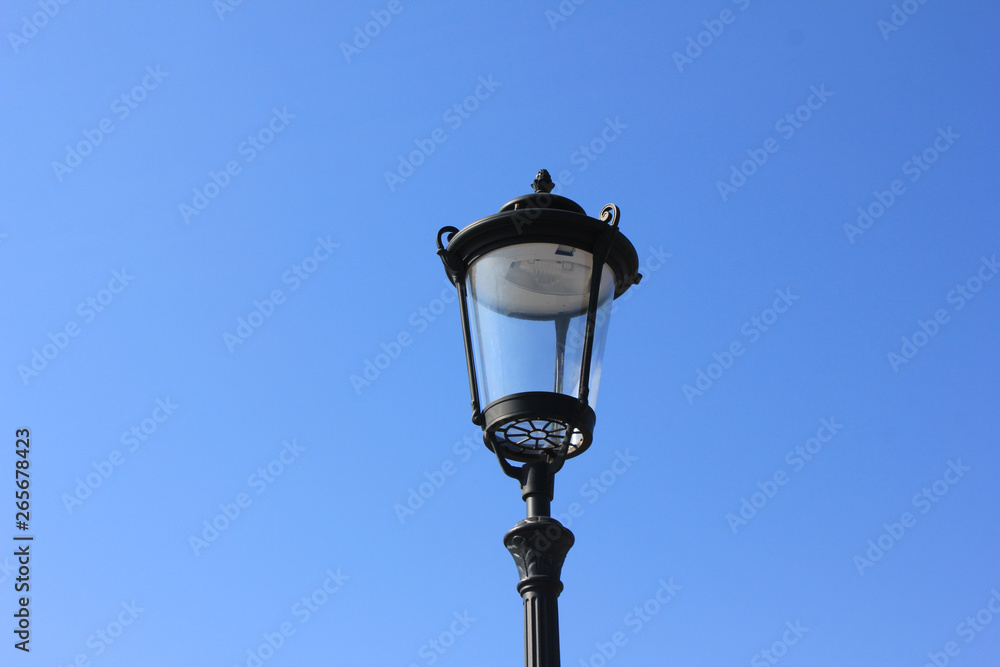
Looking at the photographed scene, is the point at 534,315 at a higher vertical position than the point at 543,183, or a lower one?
lower

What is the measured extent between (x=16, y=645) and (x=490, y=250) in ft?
37.5

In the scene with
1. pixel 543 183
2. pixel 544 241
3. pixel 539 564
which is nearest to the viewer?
pixel 539 564

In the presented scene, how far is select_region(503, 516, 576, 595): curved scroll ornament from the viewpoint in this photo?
5016 mm

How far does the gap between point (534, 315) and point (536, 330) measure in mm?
90

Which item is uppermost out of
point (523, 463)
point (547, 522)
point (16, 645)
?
point (16, 645)

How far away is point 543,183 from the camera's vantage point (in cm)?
592

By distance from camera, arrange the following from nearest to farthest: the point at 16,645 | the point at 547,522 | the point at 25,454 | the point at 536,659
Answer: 1. the point at 536,659
2. the point at 547,522
3. the point at 16,645
4. the point at 25,454

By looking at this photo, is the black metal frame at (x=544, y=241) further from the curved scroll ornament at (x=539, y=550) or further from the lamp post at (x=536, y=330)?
the curved scroll ornament at (x=539, y=550)

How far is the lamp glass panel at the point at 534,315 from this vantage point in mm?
5395

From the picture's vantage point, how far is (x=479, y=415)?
5.42 m

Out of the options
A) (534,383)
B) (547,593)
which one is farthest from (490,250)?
(547,593)

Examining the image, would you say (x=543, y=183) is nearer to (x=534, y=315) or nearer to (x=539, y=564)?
(x=534, y=315)

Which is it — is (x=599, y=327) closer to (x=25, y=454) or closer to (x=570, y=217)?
(x=570, y=217)

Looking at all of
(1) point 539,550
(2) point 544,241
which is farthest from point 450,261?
(1) point 539,550
